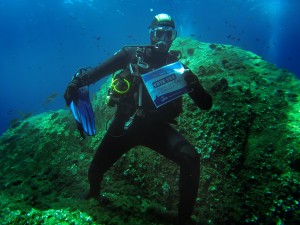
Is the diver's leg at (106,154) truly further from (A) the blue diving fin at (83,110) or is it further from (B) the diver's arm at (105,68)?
(B) the diver's arm at (105,68)

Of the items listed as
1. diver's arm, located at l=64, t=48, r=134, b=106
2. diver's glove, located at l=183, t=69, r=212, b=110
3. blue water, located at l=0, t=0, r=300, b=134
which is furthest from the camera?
blue water, located at l=0, t=0, r=300, b=134

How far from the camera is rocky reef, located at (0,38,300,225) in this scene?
11.3 feet

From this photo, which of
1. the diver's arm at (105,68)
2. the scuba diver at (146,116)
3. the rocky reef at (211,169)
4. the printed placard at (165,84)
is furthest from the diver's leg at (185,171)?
the diver's arm at (105,68)

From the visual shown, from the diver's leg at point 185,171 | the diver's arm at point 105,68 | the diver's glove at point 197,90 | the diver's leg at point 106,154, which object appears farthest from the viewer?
the diver's arm at point 105,68

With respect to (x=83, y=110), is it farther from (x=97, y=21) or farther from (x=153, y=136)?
(x=97, y=21)

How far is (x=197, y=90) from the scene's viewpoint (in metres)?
3.58

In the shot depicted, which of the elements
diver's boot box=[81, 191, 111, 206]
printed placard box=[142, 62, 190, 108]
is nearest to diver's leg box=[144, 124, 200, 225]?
printed placard box=[142, 62, 190, 108]

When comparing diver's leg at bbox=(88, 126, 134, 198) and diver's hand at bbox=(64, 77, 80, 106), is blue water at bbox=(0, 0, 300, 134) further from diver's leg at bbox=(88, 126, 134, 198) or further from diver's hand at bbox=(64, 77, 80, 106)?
diver's leg at bbox=(88, 126, 134, 198)

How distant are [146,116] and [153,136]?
0.37 m

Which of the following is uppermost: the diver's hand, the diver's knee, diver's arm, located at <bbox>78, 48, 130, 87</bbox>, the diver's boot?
diver's arm, located at <bbox>78, 48, 130, 87</bbox>

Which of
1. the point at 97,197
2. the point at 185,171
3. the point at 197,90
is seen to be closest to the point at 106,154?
the point at 97,197

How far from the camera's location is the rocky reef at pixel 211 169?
346 centimetres

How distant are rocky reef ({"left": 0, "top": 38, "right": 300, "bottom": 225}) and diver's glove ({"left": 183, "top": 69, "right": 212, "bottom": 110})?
1.06 meters

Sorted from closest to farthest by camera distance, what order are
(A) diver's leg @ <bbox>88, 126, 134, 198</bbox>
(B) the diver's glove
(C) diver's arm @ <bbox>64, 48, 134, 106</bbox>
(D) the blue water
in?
(B) the diver's glove → (A) diver's leg @ <bbox>88, 126, 134, 198</bbox> → (C) diver's arm @ <bbox>64, 48, 134, 106</bbox> → (D) the blue water
